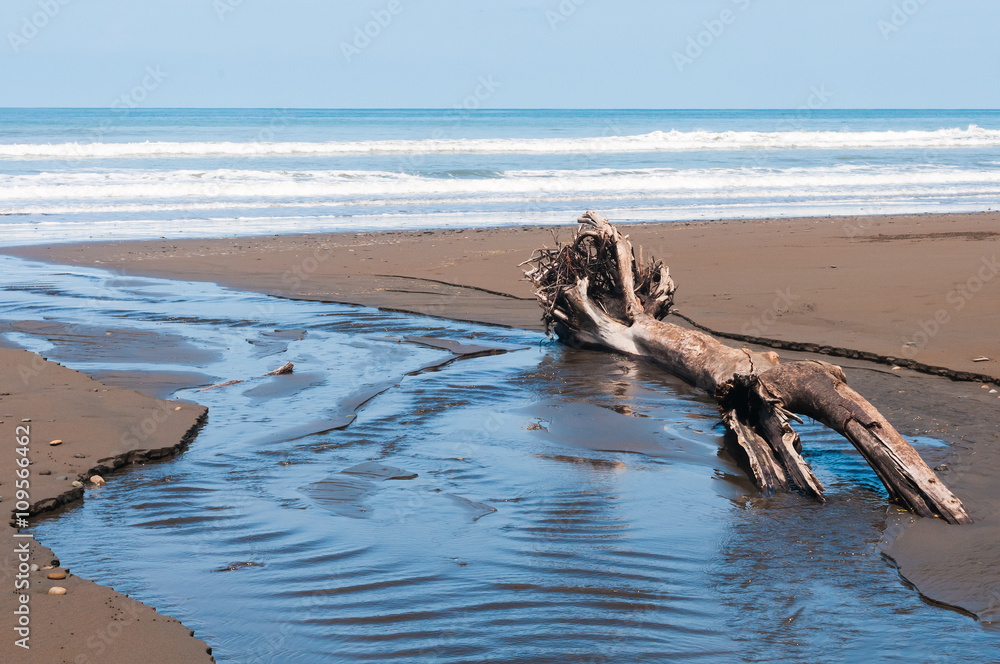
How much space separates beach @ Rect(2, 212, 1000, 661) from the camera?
4.36 m

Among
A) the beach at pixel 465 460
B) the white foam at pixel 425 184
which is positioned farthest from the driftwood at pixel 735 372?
the white foam at pixel 425 184

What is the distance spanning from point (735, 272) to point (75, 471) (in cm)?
866

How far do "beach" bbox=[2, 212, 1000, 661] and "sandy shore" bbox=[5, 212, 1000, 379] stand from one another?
32mm

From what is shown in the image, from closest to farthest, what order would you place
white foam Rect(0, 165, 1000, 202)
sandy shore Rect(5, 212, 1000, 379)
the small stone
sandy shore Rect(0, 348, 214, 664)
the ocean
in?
sandy shore Rect(0, 348, 214, 664)
the small stone
sandy shore Rect(5, 212, 1000, 379)
the ocean
white foam Rect(0, 165, 1000, 202)

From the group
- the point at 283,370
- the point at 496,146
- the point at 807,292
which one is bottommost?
the point at 283,370

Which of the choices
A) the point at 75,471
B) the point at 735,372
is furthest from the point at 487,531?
the point at 75,471

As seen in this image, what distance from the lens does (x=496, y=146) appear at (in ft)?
135

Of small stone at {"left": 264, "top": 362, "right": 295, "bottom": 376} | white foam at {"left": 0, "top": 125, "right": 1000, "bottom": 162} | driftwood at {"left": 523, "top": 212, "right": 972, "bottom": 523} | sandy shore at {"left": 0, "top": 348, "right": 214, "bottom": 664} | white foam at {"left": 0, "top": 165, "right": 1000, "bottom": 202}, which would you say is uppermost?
white foam at {"left": 0, "top": 125, "right": 1000, "bottom": 162}

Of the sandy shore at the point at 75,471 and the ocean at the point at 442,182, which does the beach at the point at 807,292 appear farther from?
the ocean at the point at 442,182

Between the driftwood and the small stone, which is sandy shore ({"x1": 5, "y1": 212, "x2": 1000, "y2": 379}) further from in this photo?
the small stone

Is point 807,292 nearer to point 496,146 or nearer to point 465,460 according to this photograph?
point 465,460

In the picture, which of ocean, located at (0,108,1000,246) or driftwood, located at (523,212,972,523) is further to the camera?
ocean, located at (0,108,1000,246)

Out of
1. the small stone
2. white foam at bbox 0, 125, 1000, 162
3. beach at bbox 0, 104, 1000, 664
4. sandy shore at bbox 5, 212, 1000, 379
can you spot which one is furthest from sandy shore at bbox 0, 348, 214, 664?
white foam at bbox 0, 125, 1000, 162

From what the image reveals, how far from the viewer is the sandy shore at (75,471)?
2988 mm
